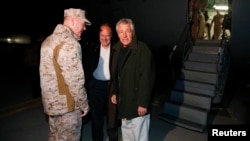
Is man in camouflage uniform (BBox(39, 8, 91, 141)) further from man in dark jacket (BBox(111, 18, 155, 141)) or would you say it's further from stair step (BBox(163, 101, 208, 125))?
stair step (BBox(163, 101, 208, 125))

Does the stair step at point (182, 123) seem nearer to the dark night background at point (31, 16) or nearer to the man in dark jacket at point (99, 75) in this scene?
the man in dark jacket at point (99, 75)

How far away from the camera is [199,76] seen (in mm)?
6059

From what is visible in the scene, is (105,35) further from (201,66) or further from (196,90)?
(201,66)

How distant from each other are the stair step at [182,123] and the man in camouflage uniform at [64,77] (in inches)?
114

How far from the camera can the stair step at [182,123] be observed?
4.77 meters

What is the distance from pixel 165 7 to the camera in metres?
8.98

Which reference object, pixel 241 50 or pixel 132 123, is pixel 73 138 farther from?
pixel 241 50

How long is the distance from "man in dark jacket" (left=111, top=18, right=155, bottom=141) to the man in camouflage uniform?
1.82 feet

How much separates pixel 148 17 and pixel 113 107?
6.92m

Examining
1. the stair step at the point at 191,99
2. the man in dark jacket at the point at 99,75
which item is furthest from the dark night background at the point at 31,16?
the man in dark jacket at the point at 99,75

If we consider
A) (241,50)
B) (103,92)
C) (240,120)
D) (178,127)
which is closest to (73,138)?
(103,92)

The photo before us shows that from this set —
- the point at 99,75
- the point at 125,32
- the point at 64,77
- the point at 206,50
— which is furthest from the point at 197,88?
the point at 64,77

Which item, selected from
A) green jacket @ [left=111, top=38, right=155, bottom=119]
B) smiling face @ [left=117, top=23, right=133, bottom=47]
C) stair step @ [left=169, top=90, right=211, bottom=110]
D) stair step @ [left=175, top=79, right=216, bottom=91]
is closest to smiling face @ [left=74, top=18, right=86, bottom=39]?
smiling face @ [left=117, top=23, right=133, bottom=47]

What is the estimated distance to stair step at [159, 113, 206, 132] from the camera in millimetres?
4766
